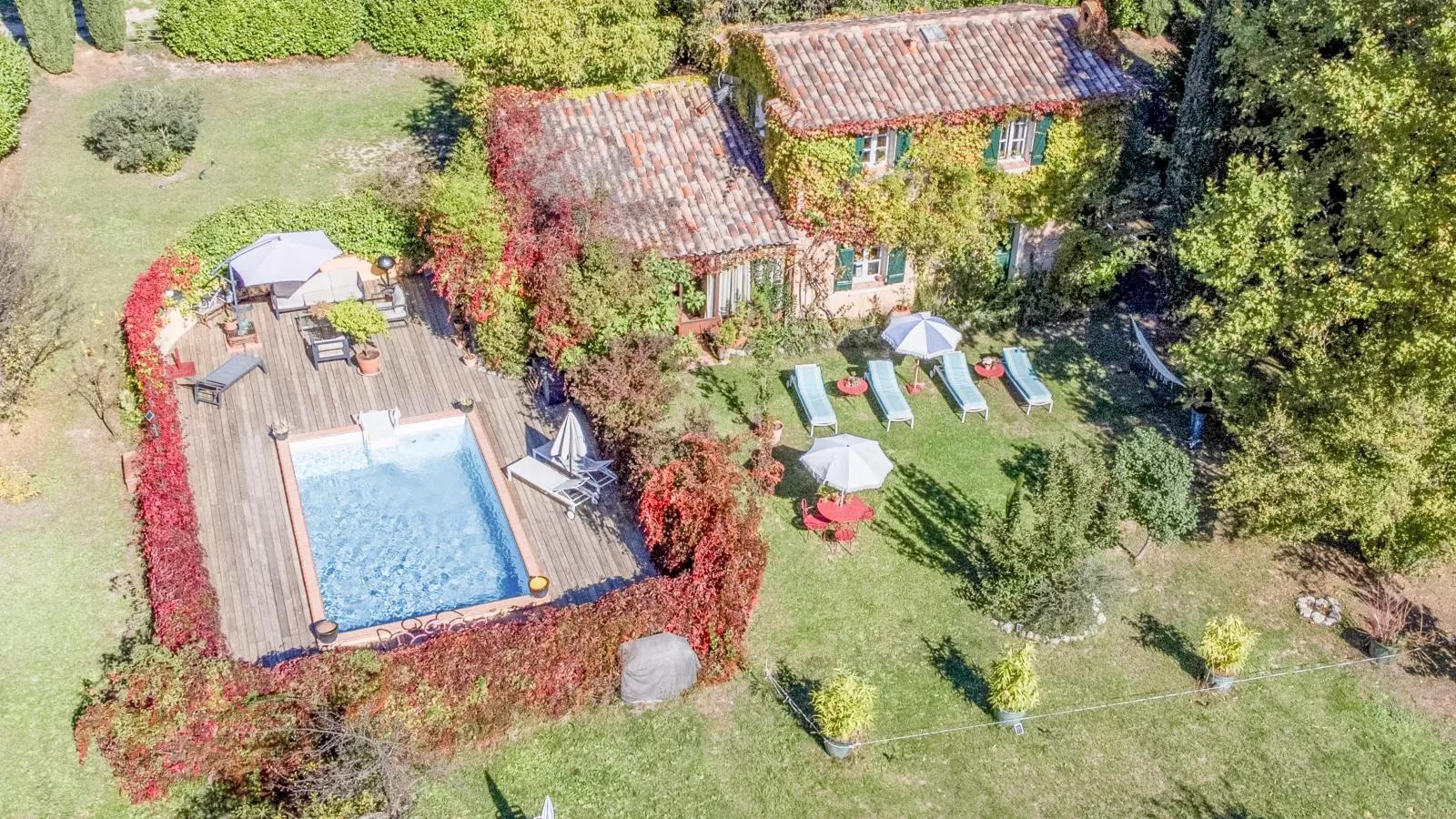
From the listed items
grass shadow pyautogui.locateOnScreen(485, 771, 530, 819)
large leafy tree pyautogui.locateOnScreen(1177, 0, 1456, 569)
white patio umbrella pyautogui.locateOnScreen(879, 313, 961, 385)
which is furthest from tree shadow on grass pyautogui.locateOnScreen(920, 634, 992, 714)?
white patio umbrella pyautogui.locateOnScreen(879, 313, 961, 385)

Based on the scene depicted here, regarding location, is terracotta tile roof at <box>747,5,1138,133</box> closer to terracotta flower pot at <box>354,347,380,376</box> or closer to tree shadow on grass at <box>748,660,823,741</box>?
terracotta flower pot at <box>354,347,380,376</box>

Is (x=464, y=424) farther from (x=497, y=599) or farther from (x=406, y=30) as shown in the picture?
(x=406, y=30)

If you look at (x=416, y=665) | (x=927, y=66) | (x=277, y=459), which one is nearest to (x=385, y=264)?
(x=277, y=459)

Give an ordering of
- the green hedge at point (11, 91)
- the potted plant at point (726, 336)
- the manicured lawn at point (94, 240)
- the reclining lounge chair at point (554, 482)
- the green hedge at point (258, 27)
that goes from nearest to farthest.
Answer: the manicured lawn at point (94, 240), the reclining lounge chair at point (554, 482), the potted plant at point (726, 336), the green hedge at point (11, 91), the green hedge at point (258, 27)

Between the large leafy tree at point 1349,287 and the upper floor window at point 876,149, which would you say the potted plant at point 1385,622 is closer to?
the large leafy tree at point 1349,287

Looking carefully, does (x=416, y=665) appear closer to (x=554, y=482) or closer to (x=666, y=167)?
(x=554, y=482)

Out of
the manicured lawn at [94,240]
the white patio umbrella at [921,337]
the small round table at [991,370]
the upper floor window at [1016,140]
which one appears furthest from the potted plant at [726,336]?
the manicured lawn at [94,240]
